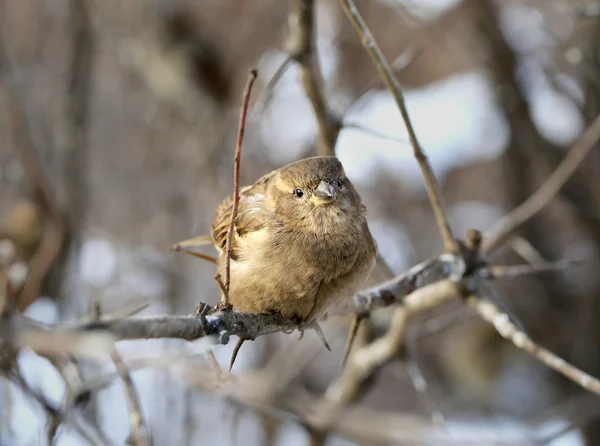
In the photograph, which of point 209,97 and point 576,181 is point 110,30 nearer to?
point 209,97

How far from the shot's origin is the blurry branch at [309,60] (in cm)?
321

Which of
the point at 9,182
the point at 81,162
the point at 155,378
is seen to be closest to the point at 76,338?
the point at 81,162

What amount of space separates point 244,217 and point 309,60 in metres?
0.85

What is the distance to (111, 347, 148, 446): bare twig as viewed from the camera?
1545 mm

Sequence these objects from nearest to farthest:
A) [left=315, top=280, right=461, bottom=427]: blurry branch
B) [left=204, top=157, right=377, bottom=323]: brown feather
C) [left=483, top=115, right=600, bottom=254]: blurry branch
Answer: [left=204, top=157, right=377, bottom=323]: brown feather < [left=315, top=280, right=461, bottom=427]: blurry branch < [left=483, top=115, right=600, bottom=254]: blurry branch

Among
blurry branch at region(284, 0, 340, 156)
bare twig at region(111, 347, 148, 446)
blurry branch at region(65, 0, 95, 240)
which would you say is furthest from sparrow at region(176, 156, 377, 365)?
blurry branch at region(65, 0, 95, 240)

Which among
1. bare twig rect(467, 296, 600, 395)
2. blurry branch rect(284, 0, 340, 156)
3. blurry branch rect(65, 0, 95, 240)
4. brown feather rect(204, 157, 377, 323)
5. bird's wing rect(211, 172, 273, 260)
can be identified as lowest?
bare twig rect(467, 296, 600, 395)

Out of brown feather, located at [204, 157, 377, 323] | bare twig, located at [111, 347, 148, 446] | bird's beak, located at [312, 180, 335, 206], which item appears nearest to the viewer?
bare twig, located at [111, 347, 148, 446]

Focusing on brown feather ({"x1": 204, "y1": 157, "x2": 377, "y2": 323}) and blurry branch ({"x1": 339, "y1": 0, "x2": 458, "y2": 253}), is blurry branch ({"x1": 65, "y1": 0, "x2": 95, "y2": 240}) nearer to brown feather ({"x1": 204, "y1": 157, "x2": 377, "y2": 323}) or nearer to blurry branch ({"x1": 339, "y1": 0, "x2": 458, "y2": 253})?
brown feather ({"x1": 204, "y1": 157, "x2": 377, "y2": 323})

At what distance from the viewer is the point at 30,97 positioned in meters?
6.40

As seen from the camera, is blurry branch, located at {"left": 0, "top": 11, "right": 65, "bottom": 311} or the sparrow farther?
blurry branch, located at {"left": 0, "top": 11, "right": 65, "bottom": 311}

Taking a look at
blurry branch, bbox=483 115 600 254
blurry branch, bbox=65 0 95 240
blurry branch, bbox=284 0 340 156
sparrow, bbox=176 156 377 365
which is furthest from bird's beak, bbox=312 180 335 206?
blurry branch, bbox=65 0 95 240

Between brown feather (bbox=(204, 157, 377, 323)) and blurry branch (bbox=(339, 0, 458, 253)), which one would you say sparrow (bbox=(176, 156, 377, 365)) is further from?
blurry branch (bbox=(339, 0, 458, 253))

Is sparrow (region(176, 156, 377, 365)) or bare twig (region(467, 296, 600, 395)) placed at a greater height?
sparrow (region(176, 156, 377, 365))
